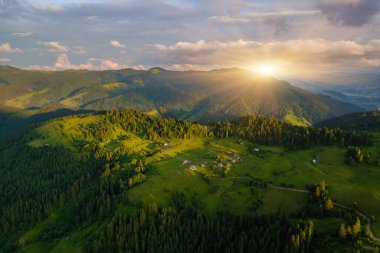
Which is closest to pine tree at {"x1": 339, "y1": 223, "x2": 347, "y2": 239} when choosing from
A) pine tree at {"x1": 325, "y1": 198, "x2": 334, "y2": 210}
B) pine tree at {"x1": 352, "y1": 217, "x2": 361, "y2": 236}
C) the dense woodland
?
pine tree at {"x1": 352, "y1": 217, "x2": 361, "y2": 236}

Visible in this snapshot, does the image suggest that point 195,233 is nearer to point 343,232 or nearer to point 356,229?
point 343,232

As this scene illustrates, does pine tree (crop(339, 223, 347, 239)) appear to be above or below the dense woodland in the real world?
above

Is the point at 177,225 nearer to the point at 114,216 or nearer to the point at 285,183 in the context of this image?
the point at 114,216

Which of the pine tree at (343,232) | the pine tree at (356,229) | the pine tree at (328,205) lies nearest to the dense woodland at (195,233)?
the pine tree at (343,232)

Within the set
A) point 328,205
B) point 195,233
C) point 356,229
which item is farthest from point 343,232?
point 195,233

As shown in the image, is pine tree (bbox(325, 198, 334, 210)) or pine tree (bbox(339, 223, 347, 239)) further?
pine tree (bbox(325, 198, 334, 210))

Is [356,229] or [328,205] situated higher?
[356,229]

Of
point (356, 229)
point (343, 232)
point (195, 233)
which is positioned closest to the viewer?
point (343, 232)

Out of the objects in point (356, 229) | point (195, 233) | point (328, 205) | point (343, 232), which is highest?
point (356, 229)

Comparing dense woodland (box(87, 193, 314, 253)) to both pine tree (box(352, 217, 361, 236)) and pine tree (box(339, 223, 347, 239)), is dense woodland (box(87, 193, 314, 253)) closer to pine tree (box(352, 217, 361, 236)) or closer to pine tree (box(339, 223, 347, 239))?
pine tree (box(339, 223, 347, 239))

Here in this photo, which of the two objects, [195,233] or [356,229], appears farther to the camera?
[195,233]

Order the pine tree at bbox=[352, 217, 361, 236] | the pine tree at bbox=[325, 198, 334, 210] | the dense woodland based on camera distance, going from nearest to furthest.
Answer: the pine tree at bbox=[352, 217, 361, 236], the dense woodland, the pine tree at bbox=[325, 198, 334, 210]
